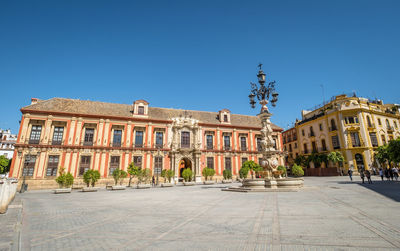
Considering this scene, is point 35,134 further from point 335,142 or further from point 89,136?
point 335,142

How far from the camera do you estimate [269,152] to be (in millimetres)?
11859

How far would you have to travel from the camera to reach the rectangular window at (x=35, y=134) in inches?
843

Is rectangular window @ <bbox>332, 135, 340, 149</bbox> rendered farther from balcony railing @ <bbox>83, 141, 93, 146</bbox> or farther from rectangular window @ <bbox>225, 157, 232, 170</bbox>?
balcony railing @ <bbox>83, 141, 93, 146</bbox>

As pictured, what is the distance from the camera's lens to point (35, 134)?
71.1 feet

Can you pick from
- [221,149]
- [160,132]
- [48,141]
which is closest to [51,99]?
[48,141]

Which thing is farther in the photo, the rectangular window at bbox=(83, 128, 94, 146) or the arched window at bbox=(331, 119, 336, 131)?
the arched window at bbox=(331, 119, 336, 131)

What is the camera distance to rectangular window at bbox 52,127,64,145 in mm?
22206

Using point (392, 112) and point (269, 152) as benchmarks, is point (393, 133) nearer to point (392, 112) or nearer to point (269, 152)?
point (392, 112)

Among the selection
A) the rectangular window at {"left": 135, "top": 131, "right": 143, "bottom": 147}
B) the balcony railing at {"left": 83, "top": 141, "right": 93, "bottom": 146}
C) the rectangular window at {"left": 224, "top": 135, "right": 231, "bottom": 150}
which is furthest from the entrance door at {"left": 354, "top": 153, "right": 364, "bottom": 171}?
the balcony railing at {"left": 83, "top": 141, "right": 93, "bottom": 146}

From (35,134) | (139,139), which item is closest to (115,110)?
(139,139)

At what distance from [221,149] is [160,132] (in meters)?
9.54

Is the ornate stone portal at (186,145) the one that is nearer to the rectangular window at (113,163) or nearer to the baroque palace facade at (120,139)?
the baroque palace facade at (120,139)

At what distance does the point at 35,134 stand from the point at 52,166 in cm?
421

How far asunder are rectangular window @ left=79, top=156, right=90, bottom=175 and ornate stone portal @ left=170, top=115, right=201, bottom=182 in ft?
33.4
